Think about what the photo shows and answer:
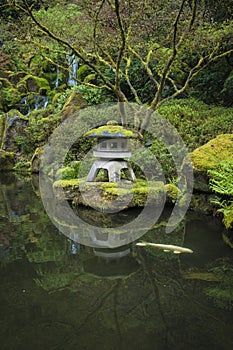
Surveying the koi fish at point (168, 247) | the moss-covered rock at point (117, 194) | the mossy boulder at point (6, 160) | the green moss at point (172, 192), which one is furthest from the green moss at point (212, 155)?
the mossy boulder at point (6, 160)

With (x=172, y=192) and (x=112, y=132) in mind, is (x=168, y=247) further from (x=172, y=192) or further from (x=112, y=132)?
(x=112, y=132)

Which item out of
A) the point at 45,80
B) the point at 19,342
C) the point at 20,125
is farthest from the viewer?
the point at 45,80

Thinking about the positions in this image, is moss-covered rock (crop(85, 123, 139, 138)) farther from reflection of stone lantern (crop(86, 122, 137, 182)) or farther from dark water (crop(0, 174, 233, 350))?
dark water (crop(0, 174, 233, 350))

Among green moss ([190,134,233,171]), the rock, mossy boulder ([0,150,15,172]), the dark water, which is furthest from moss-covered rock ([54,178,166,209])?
mossy boulder ([0,150,15,172])

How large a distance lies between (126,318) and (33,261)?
1.80 metres

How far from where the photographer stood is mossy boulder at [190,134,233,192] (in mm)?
6738

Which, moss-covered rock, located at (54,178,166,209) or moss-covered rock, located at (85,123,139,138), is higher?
moss-covered rock, located at (85,123,139,138)

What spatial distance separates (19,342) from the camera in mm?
2830

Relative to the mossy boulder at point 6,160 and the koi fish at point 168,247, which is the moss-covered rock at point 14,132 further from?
the koi fish at point 168,247

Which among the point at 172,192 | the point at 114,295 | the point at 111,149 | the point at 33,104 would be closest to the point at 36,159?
the point at 33,104

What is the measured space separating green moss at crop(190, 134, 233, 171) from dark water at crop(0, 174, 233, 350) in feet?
5.16

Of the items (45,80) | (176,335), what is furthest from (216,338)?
(45,80)

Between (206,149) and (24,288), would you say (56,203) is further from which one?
(24,288)

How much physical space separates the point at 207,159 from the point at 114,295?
4.00m
